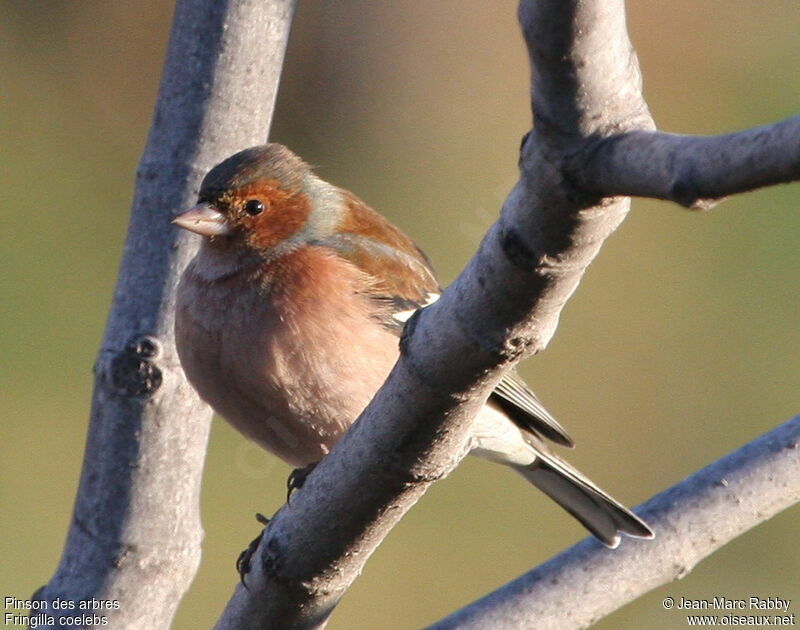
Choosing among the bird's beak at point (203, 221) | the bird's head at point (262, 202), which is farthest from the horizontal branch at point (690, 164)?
the bird's head at point (262, 202)

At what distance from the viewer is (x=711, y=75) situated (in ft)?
23.2

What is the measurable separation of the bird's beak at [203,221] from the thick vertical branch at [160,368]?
5 centimetres

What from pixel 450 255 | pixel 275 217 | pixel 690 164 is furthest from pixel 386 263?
pixel 450 255

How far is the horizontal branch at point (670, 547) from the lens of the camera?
2.74 metres

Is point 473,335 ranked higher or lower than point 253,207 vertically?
higher

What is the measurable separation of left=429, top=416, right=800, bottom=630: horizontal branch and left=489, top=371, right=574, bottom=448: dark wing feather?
0.71 meters

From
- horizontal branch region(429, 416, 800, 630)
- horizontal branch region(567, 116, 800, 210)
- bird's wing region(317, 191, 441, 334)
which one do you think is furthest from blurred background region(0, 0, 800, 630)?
horizontal branch region(567, 116, 800, 210)

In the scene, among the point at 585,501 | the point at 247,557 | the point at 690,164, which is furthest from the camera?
the point at 585,501

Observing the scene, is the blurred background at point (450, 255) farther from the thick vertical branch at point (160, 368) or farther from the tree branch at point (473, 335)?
the tree branch at point (473, 335)

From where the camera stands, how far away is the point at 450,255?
21.6ft

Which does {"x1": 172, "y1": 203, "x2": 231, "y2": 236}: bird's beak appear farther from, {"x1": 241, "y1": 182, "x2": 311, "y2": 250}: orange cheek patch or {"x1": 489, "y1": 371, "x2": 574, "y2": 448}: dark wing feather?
{"x1": 489, "y1": 371, "x2": 574, "y2": 448}: dark wing feather

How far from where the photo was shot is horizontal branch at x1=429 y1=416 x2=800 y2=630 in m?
2.74

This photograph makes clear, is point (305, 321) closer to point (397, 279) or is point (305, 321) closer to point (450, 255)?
point (397, 279)

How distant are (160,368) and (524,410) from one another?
1.07m
